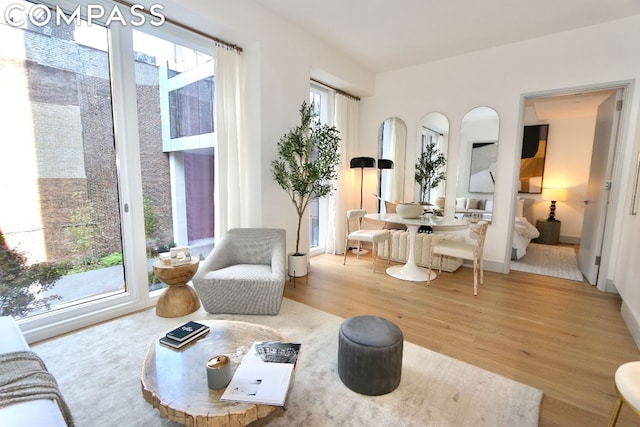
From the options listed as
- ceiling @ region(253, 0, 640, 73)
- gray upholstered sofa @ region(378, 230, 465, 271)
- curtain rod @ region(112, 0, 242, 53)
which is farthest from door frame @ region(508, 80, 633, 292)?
curtain rod @ region(112, 0, 242, 53)

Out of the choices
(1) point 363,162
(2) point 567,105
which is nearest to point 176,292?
(1) point 363,162

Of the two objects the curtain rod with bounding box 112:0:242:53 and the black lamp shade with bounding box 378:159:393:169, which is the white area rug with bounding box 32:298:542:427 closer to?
the curtain rod with bounding box 112:0:242:53

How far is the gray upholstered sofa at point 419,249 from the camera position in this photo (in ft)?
13.4

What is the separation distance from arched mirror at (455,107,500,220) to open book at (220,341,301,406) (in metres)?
3.70

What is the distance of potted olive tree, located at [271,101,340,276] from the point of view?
11.3 feet

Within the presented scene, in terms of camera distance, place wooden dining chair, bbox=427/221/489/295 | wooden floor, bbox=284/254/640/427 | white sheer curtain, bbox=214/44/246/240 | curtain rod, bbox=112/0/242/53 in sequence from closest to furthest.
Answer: wooden floor, bbox=284/254/640/427, curtain rod, bbox=112/0/242/53, white sheer curtain, bbox=214/44/246/240, wooden dining chair, bbox=427/221/489/295

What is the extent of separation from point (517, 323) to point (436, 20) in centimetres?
327

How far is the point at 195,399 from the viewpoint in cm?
126

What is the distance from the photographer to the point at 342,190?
16.6ft

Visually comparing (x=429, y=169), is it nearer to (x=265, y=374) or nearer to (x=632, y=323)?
(x=632, y=323)

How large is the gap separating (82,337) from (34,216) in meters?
1.02

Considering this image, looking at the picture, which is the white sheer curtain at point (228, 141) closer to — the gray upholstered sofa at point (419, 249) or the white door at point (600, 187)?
the gray upholstered sofa at point (419, 249)

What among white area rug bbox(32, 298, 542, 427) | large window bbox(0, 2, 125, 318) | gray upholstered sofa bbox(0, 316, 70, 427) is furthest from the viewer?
large window bbox(0, 2, 125, 318)

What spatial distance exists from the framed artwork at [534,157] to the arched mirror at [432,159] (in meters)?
3.00
